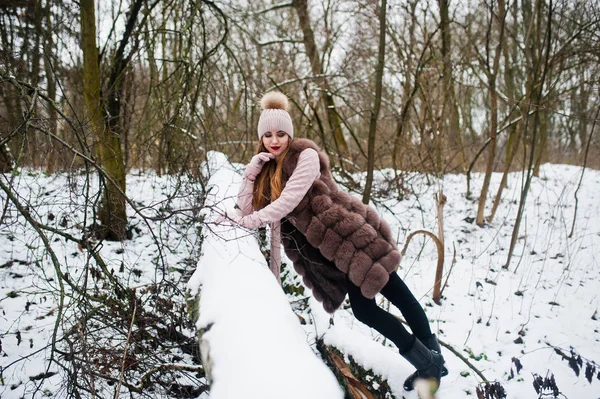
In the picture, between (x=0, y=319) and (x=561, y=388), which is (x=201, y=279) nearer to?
(x=0, y=319)

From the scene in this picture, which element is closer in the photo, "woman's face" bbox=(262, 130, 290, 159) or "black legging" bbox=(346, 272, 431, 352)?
"black legging" bbox=(346, 272, 431, 352)

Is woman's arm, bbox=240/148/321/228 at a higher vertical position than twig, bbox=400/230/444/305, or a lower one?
higher

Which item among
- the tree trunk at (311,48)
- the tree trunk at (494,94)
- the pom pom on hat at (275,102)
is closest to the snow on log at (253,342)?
the pom pom on hat at (275,102)

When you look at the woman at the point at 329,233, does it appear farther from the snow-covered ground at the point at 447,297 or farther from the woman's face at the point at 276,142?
the snow-covered ground at the point at 447,297

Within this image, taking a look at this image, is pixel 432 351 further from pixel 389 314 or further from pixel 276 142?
pixel 276 142

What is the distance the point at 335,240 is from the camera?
215 centimetres

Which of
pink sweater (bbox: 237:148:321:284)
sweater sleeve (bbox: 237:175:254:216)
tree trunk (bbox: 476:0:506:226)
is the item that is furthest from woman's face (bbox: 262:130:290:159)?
tree trunk (bbox: 476:0:506:226)

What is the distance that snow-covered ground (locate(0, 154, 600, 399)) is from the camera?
2.34 metres

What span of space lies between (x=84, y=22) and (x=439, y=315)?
5.07 metres

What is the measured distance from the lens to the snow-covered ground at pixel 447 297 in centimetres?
234

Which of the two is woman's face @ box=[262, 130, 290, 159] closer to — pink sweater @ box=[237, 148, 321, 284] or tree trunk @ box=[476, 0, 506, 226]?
pink sweater @ box=[237, 148, 321, 284]

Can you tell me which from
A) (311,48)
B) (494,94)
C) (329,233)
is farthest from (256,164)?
(311,48)

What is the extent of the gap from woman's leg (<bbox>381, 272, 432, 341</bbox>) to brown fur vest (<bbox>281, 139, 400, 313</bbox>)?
141 millimetres

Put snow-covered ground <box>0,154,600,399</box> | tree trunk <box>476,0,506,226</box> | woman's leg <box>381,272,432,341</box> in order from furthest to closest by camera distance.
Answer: tree trunk <box>476,0,506,226</box>, snow-covered ground <box>0,154,600,399</box>, woman's leg <box>381,272,432,341</box>
